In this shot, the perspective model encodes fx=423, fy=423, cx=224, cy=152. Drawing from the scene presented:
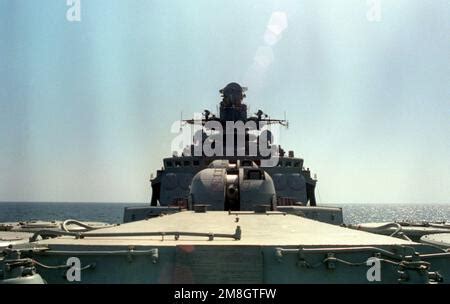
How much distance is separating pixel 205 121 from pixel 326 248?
2828cm

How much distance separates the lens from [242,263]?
5070 millimetres

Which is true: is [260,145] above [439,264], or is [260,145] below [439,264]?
above

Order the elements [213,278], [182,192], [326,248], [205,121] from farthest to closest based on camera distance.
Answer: [205,121], [182,192], [326,248], [213,278]
